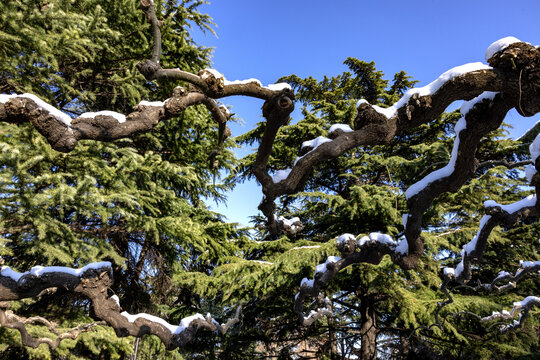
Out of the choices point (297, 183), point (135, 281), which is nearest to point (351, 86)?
point (135, 281)

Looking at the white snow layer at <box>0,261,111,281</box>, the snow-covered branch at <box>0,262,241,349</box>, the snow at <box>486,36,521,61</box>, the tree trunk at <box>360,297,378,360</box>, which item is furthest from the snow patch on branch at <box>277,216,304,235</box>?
the tree trunk at <box>360,297,378,360</box>

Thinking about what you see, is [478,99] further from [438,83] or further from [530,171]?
[530,171]

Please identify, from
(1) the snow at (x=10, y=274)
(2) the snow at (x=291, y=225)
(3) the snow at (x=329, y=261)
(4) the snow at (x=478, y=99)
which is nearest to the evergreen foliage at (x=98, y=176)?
(1) the snow at (x=10, y=274)

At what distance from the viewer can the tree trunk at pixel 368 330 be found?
7.74 m

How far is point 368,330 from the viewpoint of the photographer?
314 inches

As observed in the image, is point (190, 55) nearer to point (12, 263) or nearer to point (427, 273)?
point (12, 263)

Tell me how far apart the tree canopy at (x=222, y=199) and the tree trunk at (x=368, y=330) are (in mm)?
45

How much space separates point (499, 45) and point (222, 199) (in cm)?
1001

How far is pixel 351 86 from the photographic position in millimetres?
11734

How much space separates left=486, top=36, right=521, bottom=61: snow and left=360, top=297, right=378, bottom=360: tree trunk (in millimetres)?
7752

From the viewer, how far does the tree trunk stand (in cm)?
774

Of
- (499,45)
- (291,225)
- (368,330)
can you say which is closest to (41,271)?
(291,225)

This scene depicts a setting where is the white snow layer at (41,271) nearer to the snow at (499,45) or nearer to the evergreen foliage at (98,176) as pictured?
the evergreen foliage at (98,176)

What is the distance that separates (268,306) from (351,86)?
842cm
